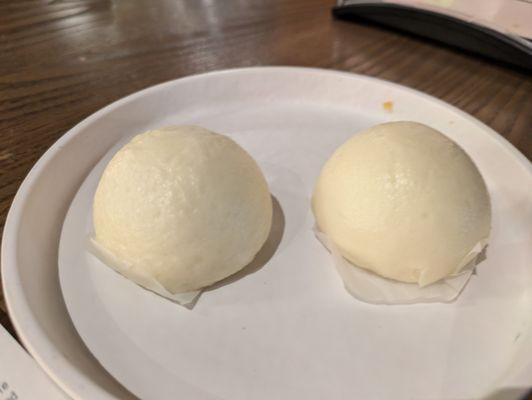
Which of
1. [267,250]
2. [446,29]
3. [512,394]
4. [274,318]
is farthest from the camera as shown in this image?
[446,29]

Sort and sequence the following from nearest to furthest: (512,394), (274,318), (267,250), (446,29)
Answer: (512,394) < (274,318) < (267,250) < (446,29)

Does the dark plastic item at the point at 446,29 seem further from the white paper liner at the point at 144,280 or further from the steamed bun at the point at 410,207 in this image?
the white paper liner at the point at 144,280

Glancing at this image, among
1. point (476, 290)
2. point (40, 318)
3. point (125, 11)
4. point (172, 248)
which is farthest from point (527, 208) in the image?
point (125, 11)

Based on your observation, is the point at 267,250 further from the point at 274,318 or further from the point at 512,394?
the point at 512,394

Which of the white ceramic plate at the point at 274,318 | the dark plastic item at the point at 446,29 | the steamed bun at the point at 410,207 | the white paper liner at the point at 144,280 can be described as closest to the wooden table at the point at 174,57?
the dark plastic item at the point at 446,29

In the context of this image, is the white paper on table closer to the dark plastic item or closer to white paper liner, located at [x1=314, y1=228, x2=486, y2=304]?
white paper liner, located at [x1=314, y1=228, x2=486, y2=304]

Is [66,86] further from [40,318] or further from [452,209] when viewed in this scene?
[452,209]

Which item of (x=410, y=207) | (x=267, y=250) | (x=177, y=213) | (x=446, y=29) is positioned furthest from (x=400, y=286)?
(x=446, y=29)
